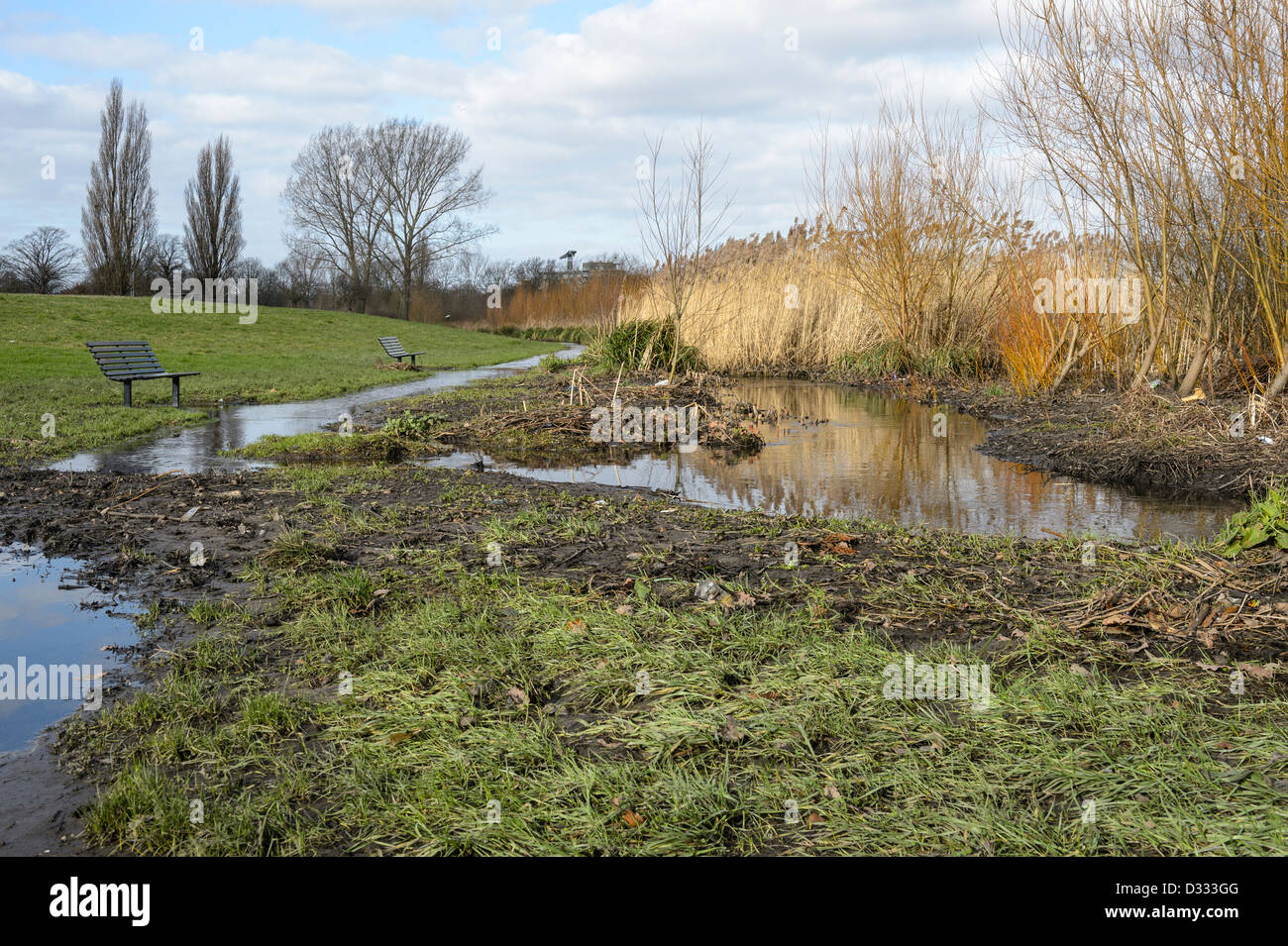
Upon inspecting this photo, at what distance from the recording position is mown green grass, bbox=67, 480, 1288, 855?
6.93 ft

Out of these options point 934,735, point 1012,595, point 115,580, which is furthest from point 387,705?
point 1012,595

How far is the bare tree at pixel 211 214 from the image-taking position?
36.9 m

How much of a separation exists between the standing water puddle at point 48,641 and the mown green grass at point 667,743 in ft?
0.99

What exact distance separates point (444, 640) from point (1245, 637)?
9.11 feet

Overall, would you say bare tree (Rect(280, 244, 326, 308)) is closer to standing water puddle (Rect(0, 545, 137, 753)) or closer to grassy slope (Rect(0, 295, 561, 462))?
grassy slope (Rect(0, 295, 561, 462))

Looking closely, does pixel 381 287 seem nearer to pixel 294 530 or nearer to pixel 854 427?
pixel 854 427

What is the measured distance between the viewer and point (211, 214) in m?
37.1

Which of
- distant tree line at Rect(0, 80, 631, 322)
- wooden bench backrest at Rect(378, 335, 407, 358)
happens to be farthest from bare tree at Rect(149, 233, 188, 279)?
wooden bench backrest at Rect(378, 335, 407, 358)

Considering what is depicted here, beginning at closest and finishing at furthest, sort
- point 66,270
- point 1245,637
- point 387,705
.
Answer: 1. point 387,705
2. point 1245,637
3. point 66,270

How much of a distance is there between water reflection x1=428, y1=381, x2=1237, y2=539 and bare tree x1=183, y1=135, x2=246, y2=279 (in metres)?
35.1

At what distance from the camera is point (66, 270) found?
112 ft

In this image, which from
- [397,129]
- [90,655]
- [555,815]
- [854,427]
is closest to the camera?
[555,815]

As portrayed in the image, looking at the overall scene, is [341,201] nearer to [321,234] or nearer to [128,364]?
[321,234]

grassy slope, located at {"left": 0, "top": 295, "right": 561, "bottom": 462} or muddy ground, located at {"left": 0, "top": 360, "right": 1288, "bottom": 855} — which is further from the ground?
grassy slope, located at {"left": 0, "top": 295, "right": 561, "bottom": 462}
